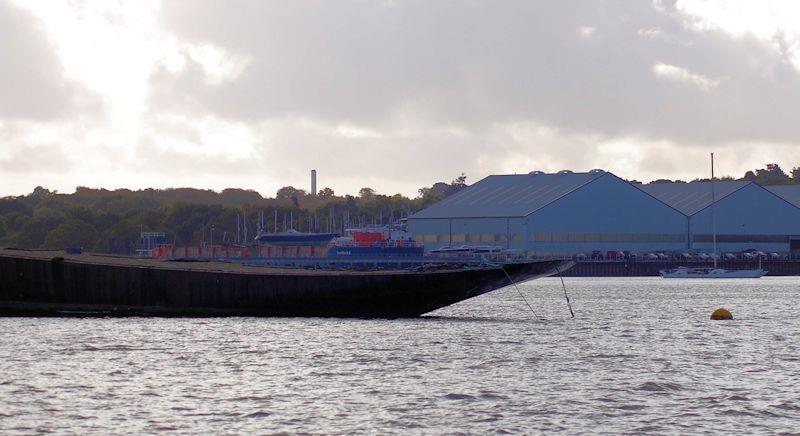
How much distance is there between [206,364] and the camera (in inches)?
2195

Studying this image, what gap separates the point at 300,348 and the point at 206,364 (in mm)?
7059

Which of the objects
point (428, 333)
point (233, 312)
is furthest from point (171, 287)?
point (428, 333)

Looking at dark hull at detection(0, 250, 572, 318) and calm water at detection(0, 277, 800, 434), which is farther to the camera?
dark hull at detection(0, 250, 572, 318)

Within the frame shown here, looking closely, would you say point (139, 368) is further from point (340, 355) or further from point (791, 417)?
point (791, 417)

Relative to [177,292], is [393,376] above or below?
below

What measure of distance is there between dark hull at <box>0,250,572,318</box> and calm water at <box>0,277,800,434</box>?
5.03 feet

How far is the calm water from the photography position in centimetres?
4128

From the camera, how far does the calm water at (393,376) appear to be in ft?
135

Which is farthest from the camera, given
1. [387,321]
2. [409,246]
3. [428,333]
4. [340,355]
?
[409,246]

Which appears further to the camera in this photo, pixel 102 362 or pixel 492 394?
pixel 102 362

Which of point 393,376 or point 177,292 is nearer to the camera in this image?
point 393,376

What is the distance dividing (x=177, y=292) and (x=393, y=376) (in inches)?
1278

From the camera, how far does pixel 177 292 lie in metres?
82.2

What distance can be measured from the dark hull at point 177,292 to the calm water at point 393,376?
1535mm
